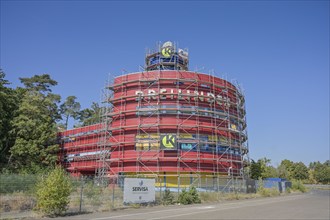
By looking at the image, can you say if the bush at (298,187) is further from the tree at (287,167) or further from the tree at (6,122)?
the tree at (6,122)

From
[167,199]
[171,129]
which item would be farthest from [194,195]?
[171,129]

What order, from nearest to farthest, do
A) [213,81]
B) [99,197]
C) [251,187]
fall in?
[99,197] → [251,187] → [213,81]

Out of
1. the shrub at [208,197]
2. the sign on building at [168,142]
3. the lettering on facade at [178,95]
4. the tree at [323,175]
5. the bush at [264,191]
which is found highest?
the lettering on facade at [178,95]

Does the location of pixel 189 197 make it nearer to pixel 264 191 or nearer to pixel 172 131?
pixel 172 131

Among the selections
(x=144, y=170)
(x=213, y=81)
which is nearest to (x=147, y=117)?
(x=144, y=170)

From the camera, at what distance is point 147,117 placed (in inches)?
1599

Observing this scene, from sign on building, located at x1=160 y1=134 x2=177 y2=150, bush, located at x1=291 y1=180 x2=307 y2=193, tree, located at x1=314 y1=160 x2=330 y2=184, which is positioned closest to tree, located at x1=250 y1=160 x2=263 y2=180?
bush, located at x1=291 y1=180 x2=307 y2=193

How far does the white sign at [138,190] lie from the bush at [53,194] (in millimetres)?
5098

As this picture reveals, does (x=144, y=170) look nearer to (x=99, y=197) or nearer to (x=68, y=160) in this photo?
(x=99, y=197)

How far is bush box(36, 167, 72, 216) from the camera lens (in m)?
16.3

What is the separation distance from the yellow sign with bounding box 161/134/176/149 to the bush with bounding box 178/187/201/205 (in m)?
12.7

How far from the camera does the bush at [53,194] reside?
1634cm

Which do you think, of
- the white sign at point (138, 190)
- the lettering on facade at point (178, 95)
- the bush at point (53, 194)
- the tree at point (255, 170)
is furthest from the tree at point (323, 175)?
the bush at point (53, 194)

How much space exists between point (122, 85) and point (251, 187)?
21.8 metres
